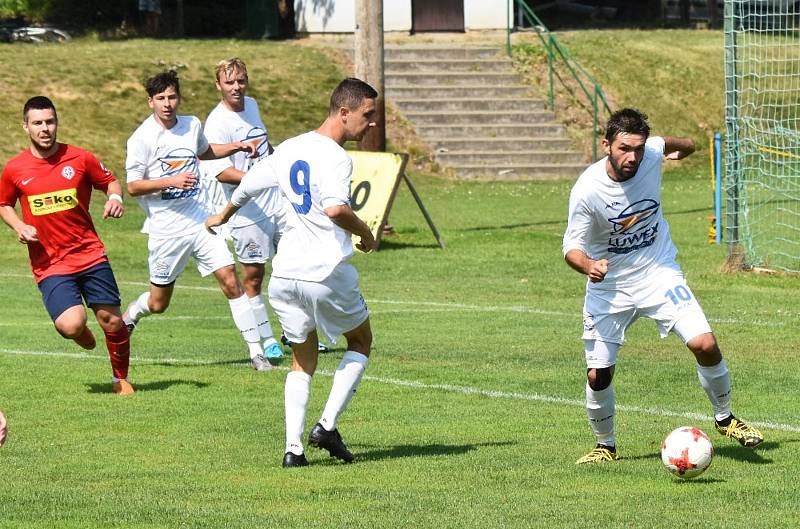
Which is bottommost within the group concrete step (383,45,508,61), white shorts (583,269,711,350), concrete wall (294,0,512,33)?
white shorts (583,269,711,350)

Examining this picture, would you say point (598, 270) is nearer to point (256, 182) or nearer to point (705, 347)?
point (705, 347)

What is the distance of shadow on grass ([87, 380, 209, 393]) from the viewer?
11.0 m

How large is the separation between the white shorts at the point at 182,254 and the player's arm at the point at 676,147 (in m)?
4.66

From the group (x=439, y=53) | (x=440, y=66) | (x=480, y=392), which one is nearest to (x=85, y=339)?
(x=480, y=392)

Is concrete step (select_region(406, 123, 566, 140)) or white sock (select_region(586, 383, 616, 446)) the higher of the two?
concrete step (select_region(406, 123, 566, 140))

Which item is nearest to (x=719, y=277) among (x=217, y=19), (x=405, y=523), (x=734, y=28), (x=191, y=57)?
(x=734, y=28)

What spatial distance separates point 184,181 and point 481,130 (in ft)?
77.6

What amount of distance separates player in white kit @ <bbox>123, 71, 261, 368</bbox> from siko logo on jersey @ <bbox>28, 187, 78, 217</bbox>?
4.03ft

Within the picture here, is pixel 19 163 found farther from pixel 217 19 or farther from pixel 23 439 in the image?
pixel 217 19

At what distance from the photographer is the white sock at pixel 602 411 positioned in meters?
8.11

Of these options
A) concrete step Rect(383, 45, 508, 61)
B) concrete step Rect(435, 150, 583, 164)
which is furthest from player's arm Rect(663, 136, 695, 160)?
concrete step Rect(383, 45, 508, 61)

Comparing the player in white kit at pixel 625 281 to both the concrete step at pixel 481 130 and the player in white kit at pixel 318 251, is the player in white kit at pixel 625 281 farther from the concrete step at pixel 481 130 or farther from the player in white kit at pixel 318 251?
the concrete step at pixel 481 130

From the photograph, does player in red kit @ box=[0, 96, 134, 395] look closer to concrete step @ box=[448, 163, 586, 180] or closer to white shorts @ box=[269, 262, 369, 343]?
white shorts @ box=[269, 262, 369, 343]

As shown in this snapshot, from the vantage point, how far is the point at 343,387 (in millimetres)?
8164
